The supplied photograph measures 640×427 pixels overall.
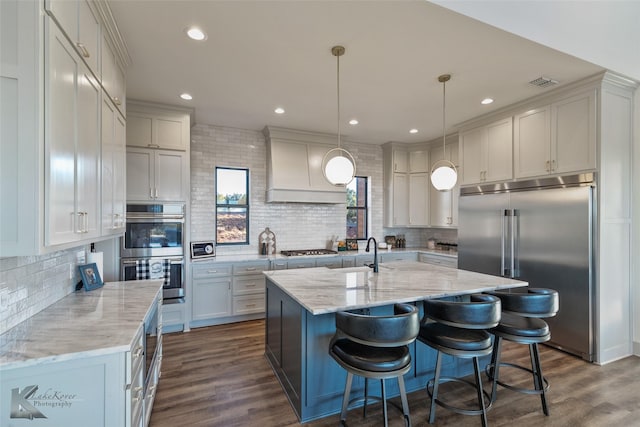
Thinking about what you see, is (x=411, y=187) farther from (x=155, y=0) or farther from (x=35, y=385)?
(x=35, y=385)

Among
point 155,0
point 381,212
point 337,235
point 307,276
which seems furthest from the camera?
point 381,212

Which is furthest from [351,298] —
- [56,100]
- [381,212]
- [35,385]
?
[381,212]

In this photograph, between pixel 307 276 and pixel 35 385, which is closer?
pixel 35 385

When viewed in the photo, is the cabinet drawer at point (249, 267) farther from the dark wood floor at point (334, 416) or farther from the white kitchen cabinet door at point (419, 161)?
the white kitchen cabinet door at point (419, 161)

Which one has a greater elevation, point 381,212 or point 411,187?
point 411,187

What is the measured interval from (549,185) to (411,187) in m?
2.53

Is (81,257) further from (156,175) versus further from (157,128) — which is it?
(157,128)

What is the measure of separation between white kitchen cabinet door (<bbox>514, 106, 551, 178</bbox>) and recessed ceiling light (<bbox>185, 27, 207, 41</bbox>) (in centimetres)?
364

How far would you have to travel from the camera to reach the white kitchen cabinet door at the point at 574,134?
9.84 feet

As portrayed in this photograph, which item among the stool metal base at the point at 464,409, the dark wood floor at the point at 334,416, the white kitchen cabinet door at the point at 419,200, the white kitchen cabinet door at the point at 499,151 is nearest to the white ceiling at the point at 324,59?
the white kitchen cabinet door at the point at 499,151

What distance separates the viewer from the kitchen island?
2.07m

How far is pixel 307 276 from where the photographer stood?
2.74 metres

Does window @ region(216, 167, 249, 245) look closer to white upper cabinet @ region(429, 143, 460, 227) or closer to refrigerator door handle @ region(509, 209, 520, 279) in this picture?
white upper cabinet @ region(429, 143, 460, 227)

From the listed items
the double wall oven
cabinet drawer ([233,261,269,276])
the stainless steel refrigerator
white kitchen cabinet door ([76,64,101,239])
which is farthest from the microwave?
the stainless steel refrigerator
